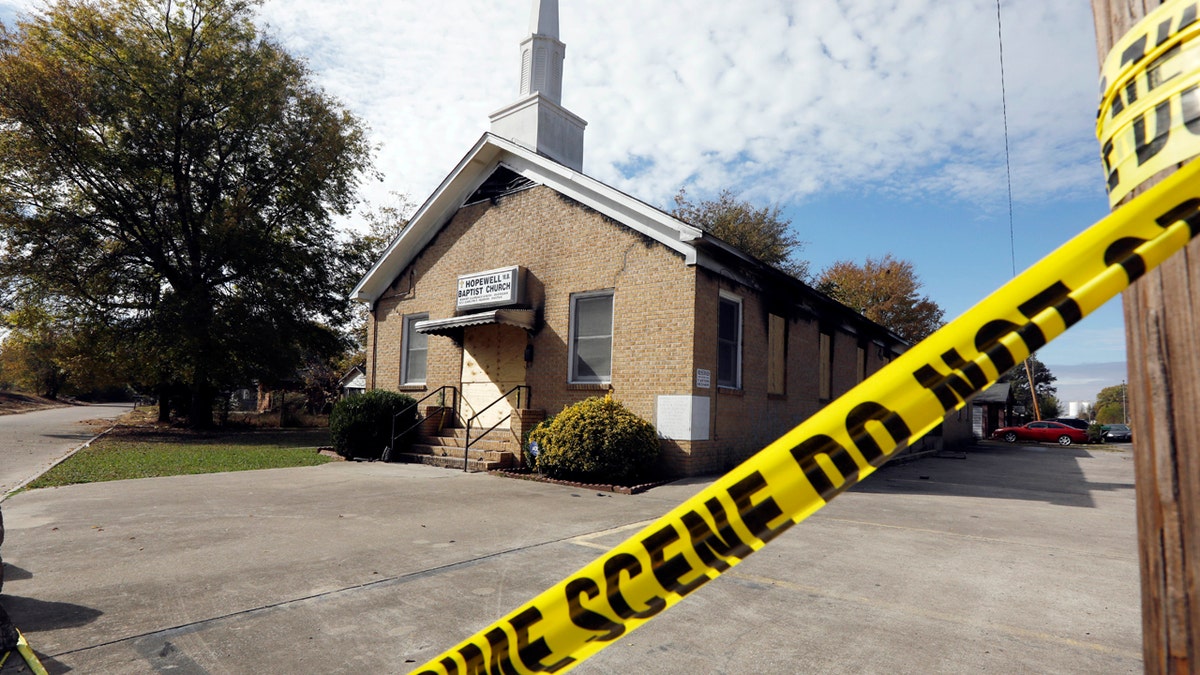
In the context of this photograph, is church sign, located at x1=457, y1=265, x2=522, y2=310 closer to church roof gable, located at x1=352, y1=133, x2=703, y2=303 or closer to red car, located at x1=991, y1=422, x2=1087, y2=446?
church roof gable, located at x1=352, y1=133, x2=703, y2=303

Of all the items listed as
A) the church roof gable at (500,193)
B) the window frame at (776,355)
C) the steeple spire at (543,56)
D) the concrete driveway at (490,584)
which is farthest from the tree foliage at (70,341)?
the window frame at (776,355)

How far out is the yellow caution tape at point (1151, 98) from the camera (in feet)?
3.11

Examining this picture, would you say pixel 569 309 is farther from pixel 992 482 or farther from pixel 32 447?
pixel 32 447

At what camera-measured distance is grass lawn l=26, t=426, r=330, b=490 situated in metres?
10.8

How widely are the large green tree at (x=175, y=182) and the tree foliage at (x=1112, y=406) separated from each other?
61.8 m

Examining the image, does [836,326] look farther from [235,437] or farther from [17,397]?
[17,397]

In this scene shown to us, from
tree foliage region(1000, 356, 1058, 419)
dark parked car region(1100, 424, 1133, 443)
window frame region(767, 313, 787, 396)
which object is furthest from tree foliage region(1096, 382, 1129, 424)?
window frame region(767, 313, 787, 396)

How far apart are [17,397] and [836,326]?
179ft

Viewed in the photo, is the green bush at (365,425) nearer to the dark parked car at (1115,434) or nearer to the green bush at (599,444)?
the green bush at (599,444)

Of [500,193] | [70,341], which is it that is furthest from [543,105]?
[70,341]

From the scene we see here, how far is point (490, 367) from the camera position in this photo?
1420cm

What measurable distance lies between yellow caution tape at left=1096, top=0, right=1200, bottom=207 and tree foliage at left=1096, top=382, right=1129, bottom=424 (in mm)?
66477

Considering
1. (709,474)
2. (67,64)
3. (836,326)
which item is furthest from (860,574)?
(67,64)

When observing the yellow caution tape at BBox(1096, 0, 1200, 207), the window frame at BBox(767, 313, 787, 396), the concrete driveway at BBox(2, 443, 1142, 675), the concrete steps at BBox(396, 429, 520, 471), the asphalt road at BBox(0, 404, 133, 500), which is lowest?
the asphalt road at BBox(0, 404, 133, 500)
